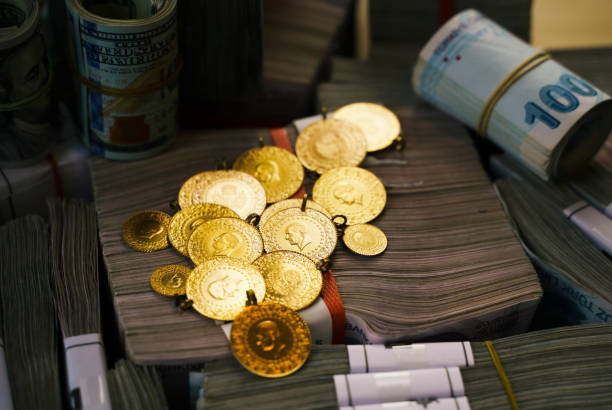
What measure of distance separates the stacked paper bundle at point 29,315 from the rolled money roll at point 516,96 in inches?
51.3

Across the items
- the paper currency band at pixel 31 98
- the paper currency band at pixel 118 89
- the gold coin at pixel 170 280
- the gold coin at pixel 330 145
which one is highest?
the paper currency band at pixel 118 89

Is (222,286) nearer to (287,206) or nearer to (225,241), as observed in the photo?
(225,241)

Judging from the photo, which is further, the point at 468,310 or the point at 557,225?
the point at 557,225

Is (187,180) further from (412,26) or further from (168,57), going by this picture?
(412,26)

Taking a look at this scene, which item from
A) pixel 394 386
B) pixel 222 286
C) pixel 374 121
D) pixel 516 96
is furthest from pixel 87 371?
pixel 516 96

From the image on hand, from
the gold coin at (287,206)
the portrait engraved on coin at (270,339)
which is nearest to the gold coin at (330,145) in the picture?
the gold coin at (287,206)

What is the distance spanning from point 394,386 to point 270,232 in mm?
523

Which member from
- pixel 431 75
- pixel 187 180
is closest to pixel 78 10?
pixel 187 180

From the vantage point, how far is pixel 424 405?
4.61ft

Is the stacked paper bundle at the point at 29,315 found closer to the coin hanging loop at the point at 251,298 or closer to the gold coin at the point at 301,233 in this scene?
the coin hanging loop at the point at 251,298

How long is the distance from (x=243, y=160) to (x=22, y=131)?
626 millimetres

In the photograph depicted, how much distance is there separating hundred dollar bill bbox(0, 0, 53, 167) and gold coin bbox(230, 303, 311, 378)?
2.76 ft

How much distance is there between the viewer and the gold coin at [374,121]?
2002 mm

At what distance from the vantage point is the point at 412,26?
8.34 feet
